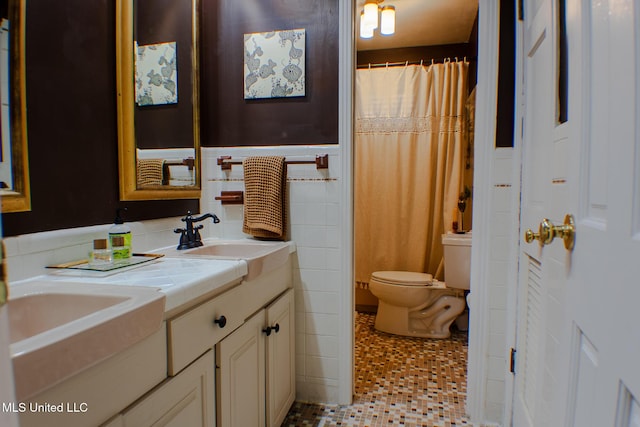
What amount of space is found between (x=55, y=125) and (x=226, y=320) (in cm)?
80

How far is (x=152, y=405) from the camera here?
87 cm

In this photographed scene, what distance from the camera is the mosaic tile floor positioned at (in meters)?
1.84

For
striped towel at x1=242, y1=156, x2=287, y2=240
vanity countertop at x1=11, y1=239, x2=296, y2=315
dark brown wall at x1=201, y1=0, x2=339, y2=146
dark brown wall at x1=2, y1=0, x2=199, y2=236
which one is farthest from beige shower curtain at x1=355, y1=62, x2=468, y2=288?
dark brown wall at x1=2, y1=0, x2=199, y2=236

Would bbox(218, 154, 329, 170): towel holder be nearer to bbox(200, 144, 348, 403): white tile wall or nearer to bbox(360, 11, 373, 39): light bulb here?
bbox(200, 144, 348, 403): white tile wall

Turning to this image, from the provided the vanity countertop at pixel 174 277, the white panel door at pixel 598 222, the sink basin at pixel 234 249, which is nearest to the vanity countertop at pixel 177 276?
the vanity countertop at pixel 174 277

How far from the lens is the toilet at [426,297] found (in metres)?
2.76

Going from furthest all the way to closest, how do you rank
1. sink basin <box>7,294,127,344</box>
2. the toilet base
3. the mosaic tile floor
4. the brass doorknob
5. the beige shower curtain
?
the beige shower curtain, the toilet base, the mosaic tile floor, sink basin <box>7,294,127,344</box>, the brass doorknob

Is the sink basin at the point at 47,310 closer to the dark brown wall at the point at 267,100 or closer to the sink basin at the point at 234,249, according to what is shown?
the sink basin at the point at 234,249

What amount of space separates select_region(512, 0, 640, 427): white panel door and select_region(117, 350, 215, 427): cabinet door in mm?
870

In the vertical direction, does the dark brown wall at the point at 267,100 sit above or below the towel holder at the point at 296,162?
above

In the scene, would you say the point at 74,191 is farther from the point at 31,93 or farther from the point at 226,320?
the point at 226,320

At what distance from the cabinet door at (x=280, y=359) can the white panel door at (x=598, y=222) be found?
988 millimetres

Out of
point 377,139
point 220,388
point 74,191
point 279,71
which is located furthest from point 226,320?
point 377,139

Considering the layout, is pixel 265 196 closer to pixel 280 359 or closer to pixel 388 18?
pixel 280 359
